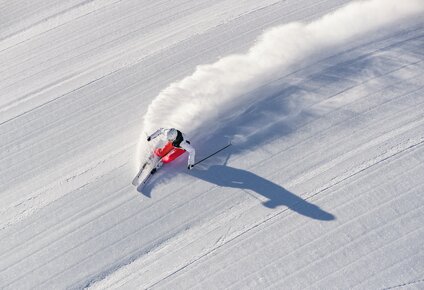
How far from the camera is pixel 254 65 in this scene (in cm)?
1172

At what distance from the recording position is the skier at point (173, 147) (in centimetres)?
955

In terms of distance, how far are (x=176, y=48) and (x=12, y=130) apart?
4549 millimetres

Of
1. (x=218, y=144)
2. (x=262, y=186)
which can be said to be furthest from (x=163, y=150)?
(x=262, y=186)

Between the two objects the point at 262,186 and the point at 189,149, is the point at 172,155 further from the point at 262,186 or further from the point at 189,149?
the point at 262,186

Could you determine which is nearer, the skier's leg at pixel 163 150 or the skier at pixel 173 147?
the skier at pixel 173 147

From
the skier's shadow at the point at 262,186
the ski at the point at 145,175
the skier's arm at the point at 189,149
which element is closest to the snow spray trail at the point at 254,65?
the ski at the point at 145,175

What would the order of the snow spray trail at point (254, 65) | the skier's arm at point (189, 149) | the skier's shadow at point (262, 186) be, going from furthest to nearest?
the snow spray trail at point (254, 65)
the skier's arm at point (189, 149)
the skier's shadow at point (262, 186)

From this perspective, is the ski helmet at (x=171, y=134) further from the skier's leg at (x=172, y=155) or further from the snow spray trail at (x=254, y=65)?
the snow spray trail at (x=254, y=65)

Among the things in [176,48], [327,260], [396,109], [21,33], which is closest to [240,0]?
[176,48]

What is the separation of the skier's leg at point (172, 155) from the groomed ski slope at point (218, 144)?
164mm

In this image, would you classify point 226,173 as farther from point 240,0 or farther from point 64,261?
point 240,0

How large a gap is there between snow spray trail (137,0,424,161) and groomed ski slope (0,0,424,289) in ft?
0.13

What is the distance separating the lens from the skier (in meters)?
9.55

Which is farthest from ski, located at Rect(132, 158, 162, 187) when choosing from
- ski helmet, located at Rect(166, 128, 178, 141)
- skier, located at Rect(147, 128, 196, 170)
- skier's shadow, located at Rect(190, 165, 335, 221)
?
ski helmet, located at Rect(166, 128, 178, 141)
